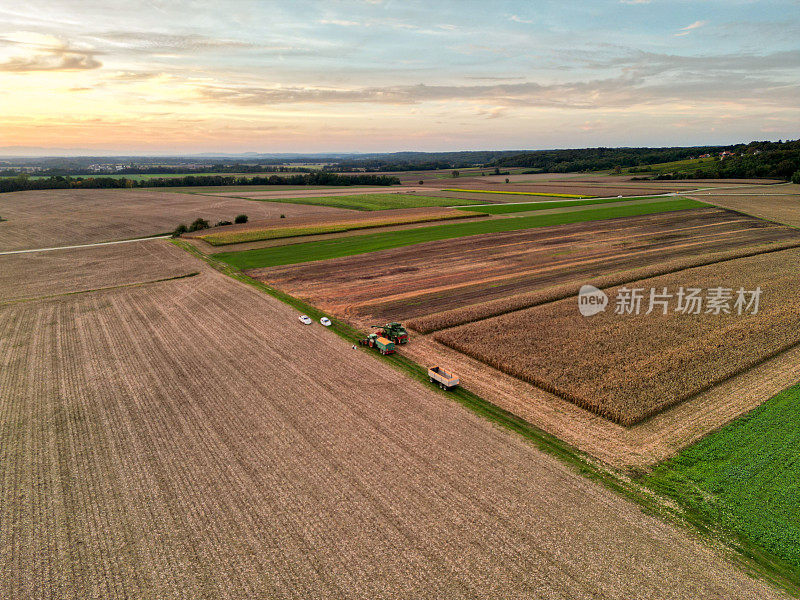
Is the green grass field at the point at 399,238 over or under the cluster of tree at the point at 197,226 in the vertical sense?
under

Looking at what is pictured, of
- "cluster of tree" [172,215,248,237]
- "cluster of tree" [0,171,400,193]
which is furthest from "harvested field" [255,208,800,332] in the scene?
"cluster of tree" [0,171,400,193]

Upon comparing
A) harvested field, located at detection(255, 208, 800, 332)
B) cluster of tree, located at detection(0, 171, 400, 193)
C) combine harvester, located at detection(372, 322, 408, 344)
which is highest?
cluster of tree, located at detection(0, 171, 400, 193)

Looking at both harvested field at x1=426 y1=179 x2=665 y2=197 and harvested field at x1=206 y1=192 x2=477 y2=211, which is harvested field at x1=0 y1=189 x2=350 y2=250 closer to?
harvested field at x1=206 y1=192 x2=477 y2=211

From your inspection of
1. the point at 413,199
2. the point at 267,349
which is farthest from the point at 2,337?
the point at 413,199

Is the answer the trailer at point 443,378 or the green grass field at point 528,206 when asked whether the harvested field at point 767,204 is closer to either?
the green grass field at point 528,206

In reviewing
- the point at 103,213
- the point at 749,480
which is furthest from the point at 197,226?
the point at 749,480

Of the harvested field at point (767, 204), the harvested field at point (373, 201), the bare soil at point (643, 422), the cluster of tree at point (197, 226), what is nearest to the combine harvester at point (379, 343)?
the bare soil at point (643, 422)

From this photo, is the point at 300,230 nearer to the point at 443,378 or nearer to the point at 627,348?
the point at 443,378
